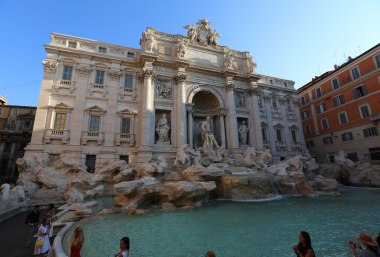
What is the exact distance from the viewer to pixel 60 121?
15.9m

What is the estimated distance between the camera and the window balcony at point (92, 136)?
52.1 ft

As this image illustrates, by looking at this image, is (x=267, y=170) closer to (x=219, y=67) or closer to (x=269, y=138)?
(x=269, y=138)

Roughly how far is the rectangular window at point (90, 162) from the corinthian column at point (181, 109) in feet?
24.0

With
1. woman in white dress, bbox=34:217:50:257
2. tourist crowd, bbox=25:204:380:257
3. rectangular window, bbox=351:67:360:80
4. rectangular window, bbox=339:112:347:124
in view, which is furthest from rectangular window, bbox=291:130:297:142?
woman in white dress, bbox=34:217:50:257

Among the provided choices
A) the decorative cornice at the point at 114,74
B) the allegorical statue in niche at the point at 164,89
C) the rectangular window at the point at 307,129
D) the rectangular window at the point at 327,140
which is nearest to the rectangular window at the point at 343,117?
the rectangular window at the point at 327,140

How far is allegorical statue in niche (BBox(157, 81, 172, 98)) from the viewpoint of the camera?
18844 millimetres

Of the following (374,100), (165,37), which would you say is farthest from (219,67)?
(374,100)

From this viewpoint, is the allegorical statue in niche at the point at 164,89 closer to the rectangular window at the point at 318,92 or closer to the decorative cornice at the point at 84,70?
the decorative cornice at the point at 84,70

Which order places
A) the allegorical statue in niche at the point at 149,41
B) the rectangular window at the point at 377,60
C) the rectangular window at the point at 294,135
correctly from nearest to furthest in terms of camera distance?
the allegorical statue in niche at the point at 149,41, the rectangular window at the point at 377,60, the rectangular window at the point at 294,135

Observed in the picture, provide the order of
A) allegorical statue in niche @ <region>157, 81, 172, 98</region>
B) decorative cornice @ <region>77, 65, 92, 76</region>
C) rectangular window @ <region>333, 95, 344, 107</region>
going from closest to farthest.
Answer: decorative cornice @ <region>77, 65, 92, 76</region>, allegorical statue in niche @ <region>157, 81, 172, 98</region>, rectangular window @ <region>333, 95, 344, 107</region>

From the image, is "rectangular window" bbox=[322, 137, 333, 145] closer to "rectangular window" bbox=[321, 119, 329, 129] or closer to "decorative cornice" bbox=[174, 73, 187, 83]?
"rectangular window" bbox=[321, 119, 329, 129]

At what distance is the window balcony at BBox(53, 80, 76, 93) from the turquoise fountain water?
13284 millimetres

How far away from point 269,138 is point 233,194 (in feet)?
46.9

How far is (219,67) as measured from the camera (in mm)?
21672
